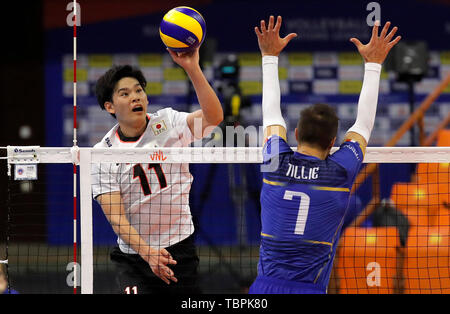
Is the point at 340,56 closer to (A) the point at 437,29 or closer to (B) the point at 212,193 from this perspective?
(A) the point at 437,29

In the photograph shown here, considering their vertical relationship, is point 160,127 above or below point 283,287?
above

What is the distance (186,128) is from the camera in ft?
16.8

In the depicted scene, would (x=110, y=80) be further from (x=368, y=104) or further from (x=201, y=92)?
(x=368, y=104)

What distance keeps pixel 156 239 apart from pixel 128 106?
995mm

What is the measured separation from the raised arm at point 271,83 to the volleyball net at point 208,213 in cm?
80

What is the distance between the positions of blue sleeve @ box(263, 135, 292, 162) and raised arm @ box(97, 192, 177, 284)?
4.23 ft

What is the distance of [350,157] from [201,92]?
47.0 inches

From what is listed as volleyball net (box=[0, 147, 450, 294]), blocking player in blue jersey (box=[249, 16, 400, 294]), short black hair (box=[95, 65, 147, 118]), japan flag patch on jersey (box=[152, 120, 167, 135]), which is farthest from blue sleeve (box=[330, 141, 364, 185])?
short black hair (box=[95, 65, 147, 118])

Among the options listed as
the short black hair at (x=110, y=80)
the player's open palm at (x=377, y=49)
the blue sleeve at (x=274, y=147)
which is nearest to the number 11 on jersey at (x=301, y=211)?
the blue sleeve at (x=274, y=147)

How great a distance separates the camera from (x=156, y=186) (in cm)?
511

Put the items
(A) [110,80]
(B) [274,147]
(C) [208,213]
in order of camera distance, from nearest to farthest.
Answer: (B) [274,147] → (A) [110,80] → (C) [208,213]

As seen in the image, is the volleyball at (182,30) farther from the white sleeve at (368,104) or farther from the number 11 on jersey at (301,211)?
the number 11 on jersey at (301,211)

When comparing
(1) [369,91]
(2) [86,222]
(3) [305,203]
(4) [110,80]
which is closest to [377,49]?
(1) [369,91]

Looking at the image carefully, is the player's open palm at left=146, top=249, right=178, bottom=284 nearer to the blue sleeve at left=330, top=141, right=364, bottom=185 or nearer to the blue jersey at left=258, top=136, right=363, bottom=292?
the blue jersey at left=258, top=136, right=363, bottom=292
